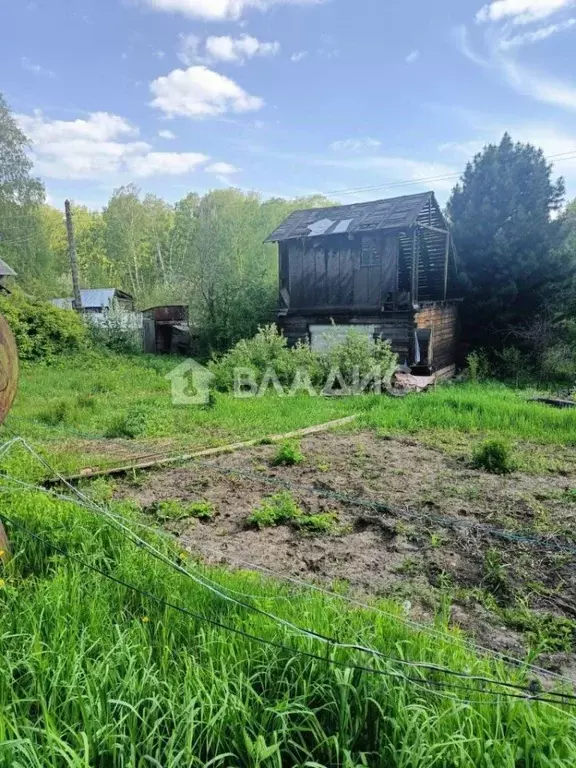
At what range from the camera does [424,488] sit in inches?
207

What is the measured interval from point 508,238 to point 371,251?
5450 millimetres

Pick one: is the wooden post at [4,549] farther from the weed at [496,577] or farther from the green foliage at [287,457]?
the green foliage at [287,457]

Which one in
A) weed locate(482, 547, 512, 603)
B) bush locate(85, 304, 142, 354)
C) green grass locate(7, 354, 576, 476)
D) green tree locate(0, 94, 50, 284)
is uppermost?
green tree locate(0, 94, 50, 284)

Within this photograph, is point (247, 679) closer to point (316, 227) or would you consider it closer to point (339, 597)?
point (339, 597)

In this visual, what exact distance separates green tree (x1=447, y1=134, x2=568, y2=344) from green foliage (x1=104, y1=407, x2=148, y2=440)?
547 inches

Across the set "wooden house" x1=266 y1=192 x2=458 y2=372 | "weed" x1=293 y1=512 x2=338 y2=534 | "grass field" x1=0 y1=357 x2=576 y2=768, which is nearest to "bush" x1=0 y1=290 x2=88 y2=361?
"wooden house" x1=266 y1=192 x2=458 y2=372

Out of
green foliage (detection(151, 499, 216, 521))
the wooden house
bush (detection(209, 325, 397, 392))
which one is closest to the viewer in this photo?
green foliage (detection(151, 499, 216, 521))

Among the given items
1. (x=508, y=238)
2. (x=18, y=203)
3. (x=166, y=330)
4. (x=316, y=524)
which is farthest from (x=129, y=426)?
(x=18, y=203)

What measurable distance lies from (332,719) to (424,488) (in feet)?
11.9

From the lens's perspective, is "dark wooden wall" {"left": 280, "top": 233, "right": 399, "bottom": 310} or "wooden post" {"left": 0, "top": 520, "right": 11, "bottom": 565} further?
"dark wooden wall" {"left": 280, "top": 233, "right": 399, "bottom": 310}

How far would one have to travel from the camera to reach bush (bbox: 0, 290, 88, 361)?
16.6 metres

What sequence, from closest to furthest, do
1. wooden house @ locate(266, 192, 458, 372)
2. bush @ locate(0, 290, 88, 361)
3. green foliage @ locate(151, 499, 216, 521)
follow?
green foliage @ locate(151, 499, 216, 521)
wooden house @ locate(266, 192, 458, 372)
bush @ locate(0, 290, 88, 361)

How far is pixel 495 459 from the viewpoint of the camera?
18.9 ft

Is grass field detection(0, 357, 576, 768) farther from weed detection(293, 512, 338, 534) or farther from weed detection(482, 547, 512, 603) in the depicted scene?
weed detection(293, 512, 338, 534)
